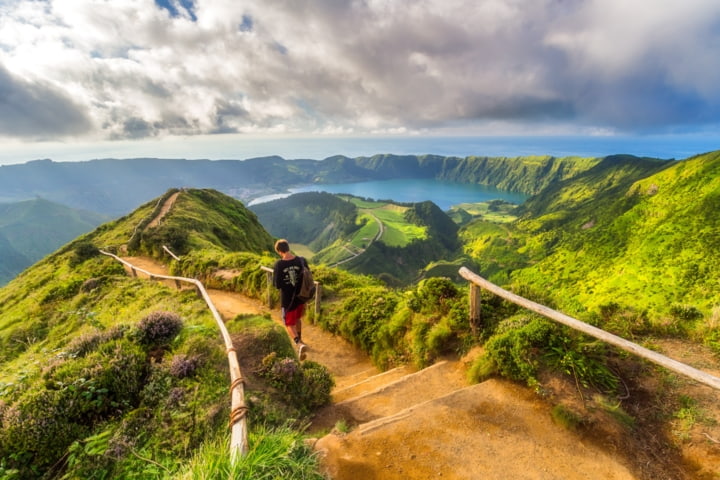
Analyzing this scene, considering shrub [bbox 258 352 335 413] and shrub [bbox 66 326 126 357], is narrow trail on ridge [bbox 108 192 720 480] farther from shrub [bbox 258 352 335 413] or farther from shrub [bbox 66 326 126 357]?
shrub [bbox 66 326 126 357]

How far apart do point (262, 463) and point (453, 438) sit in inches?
120

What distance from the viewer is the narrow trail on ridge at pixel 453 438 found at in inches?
166

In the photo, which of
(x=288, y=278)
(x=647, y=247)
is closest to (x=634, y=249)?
(x=647, y=247)

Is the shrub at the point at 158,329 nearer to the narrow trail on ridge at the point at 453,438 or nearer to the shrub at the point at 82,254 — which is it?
the narrow trail on ridge at the point at 453,438

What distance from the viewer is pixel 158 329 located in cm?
623

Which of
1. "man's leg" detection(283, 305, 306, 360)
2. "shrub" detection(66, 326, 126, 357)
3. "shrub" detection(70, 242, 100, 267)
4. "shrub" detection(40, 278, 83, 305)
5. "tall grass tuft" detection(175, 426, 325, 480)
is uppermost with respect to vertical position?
"tall grass tuft" detection(175, 426, 325, 480)

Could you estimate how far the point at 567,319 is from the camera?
5301 millimetres

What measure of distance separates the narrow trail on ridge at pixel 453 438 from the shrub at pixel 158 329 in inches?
129

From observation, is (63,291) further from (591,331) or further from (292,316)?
(591,331)

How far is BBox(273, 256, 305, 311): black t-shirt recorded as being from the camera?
25.8ft

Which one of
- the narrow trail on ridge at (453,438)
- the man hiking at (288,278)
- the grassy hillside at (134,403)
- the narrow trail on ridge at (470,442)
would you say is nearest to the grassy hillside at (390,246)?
the man hiking at (288,278)

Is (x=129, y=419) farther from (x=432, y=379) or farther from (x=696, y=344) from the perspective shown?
(x=696, y=344)

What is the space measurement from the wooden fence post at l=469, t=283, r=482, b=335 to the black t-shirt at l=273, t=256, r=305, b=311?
4.07 m

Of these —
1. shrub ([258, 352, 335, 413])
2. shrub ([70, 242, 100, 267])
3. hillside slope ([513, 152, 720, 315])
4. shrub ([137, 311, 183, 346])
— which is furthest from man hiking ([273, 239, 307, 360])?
hillside slope ([513, 152, 720, 315])
